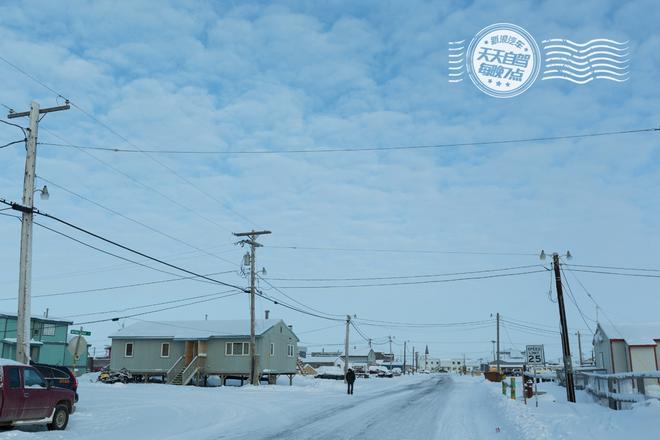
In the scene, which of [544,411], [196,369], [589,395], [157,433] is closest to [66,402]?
[157,433]

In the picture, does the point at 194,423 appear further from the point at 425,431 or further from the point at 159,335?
the point at 159,335

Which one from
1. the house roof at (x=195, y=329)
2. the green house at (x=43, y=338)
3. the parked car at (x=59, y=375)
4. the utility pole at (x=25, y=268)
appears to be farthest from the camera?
the green house at (x=43, y=338)

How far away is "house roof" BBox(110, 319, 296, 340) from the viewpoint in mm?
51469

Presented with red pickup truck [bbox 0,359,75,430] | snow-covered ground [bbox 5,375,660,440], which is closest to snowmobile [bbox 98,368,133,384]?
snow-covered ground [bbox 5,375,660,440]

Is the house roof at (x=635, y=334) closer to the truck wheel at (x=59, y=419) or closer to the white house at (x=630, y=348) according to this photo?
the white house at (x=630, y=348)

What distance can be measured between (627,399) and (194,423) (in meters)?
13.1

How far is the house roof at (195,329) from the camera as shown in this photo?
51.5 m

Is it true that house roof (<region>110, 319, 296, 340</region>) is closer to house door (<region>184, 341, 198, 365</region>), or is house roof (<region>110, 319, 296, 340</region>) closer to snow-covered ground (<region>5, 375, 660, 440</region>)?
house door (<region>184, 341, 198, 365</region>)

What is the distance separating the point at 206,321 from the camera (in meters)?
55.4

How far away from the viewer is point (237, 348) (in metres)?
50.7

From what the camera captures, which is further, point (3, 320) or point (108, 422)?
point (3, 320)

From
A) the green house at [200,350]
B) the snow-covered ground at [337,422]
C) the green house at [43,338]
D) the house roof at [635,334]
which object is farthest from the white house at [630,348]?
the green house at [43,338]

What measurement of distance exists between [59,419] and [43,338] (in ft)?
154

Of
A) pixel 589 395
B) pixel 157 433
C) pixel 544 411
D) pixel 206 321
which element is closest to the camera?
pixel 157 433
